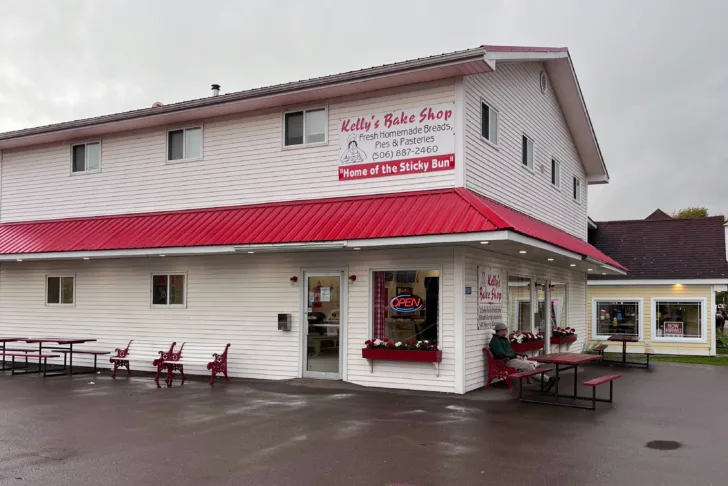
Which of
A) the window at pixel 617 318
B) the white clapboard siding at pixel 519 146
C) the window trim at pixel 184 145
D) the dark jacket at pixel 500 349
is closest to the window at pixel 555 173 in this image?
the white clapboard siding at pixel 519 146

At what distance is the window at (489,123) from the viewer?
42.5 feet

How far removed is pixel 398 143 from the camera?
1249cm

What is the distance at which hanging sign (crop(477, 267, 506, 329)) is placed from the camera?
12.4 meters

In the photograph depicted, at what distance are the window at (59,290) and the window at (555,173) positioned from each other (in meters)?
13.0

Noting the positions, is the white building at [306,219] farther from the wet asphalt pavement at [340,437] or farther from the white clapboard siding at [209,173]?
the wet asphalt pavement at [340,437]

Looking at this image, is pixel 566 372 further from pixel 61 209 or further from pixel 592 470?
pixel 61 209

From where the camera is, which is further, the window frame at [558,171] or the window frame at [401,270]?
the window frame at [558,171]

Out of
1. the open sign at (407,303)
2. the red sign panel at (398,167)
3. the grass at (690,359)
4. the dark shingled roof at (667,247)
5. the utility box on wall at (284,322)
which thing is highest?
the red sign panel at (398,167)

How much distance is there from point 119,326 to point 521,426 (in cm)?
1012

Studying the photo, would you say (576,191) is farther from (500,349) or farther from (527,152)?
(500,349)

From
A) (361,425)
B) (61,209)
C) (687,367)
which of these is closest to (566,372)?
(687,367)

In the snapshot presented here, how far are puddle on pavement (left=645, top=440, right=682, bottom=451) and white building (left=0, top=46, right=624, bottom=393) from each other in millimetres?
3508

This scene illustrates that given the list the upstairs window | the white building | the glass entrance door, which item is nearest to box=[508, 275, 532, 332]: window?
the white building

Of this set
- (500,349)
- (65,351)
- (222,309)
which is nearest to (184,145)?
(222,309)
